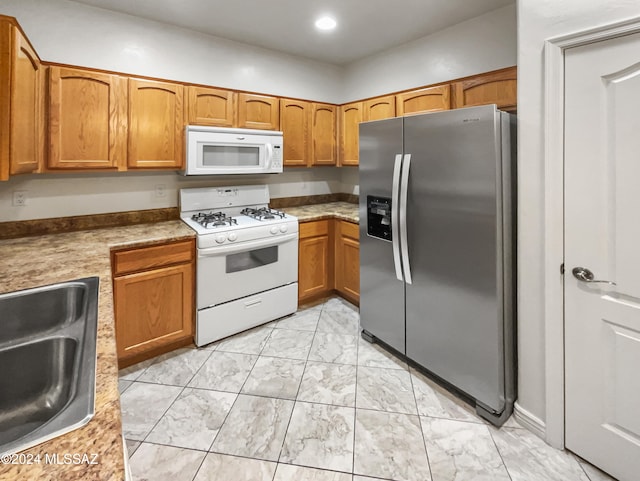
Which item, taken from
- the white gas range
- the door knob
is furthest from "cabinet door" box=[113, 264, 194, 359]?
the door knob

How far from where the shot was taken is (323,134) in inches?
143

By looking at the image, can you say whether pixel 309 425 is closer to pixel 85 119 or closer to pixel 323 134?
pixel 85 119

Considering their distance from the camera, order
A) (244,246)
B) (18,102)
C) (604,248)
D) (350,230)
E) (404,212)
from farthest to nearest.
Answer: (350,230), (244,246), (404,212), (18,102), (604,248)

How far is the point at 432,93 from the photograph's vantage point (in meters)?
2.81

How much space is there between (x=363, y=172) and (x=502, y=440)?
1.81 metres

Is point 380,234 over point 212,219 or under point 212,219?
under

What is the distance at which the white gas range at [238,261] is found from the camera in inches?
103

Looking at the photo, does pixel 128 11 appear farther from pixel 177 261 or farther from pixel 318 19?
pixel 177 261

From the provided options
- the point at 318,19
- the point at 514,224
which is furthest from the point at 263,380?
the point at 318,19

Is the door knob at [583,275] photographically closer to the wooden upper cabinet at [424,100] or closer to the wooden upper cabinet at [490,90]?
the wooden upper cabinet at [490,90]

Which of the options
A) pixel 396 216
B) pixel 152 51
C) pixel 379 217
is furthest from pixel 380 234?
pixel 152 51

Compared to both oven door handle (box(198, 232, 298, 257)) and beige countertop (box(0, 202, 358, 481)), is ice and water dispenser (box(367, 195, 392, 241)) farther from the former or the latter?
oven door handle (box(198, 232, 298, 257))

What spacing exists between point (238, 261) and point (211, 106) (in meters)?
1.31

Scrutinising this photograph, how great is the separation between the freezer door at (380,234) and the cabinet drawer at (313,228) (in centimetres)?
73
